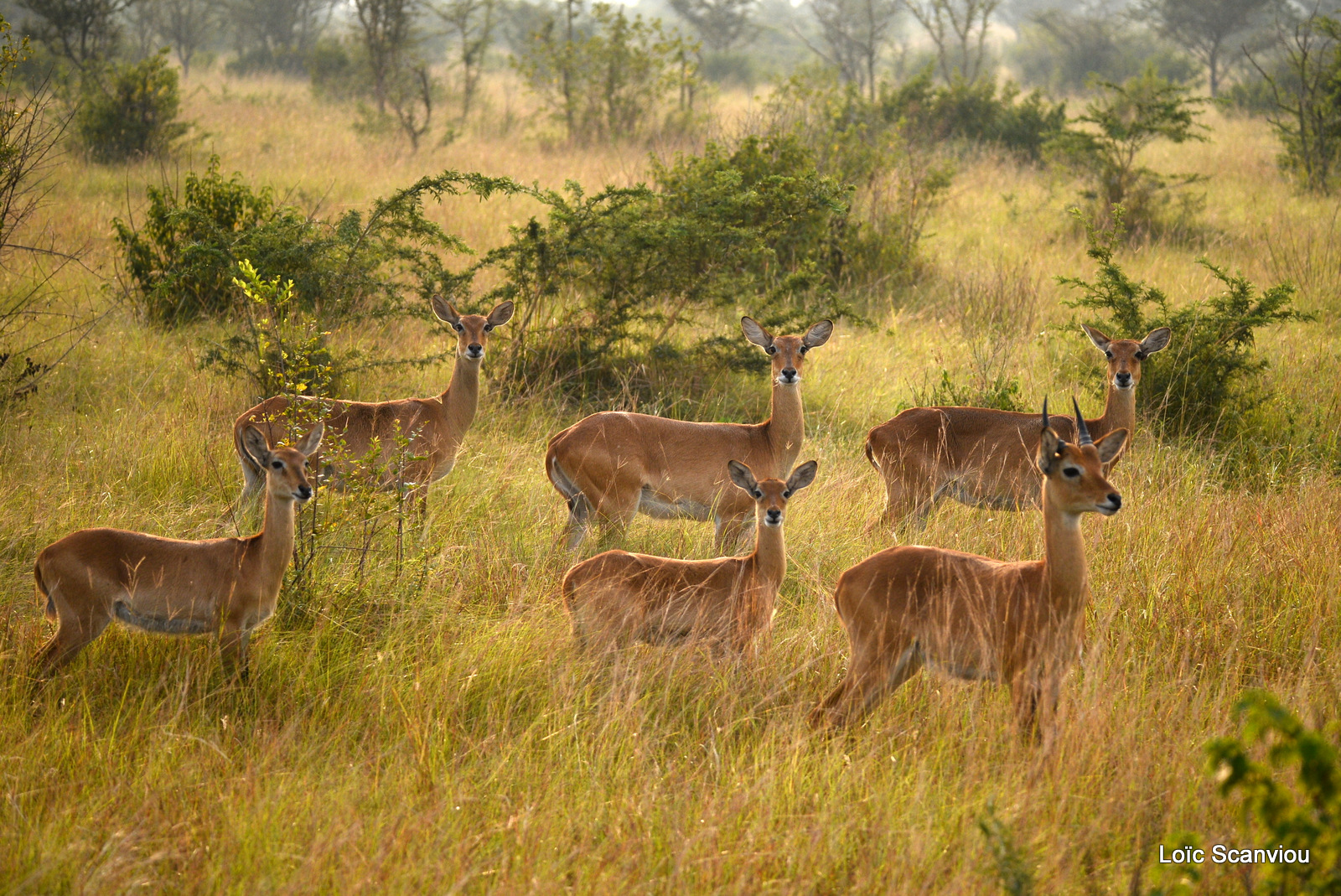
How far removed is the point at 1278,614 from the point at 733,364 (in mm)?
4449

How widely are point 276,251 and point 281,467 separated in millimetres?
3893

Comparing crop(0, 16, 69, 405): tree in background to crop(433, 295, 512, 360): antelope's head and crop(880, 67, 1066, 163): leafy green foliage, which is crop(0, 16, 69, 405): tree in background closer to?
crop(433, 295, 512, 360): antelope's head

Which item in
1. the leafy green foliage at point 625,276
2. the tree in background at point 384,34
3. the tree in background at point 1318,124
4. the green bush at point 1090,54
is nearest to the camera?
the leafy green foliage at point 625,276

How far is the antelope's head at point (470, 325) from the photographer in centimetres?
639

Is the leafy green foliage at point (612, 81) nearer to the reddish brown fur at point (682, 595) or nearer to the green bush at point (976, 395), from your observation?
the green bush at point (976, 395)

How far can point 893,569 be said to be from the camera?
3.78 meters

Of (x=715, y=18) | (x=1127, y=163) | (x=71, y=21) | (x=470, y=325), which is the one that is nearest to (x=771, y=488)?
(x=470, y=325)

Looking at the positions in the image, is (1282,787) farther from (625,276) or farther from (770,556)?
(625,276)

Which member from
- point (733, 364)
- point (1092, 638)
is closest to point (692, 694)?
point (1092, 638)

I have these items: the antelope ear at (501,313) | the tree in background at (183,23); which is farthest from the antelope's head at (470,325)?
the tree in background at (183,23)

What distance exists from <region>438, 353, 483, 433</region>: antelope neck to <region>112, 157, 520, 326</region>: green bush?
1275 mm

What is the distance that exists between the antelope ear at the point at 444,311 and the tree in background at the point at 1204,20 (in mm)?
28879

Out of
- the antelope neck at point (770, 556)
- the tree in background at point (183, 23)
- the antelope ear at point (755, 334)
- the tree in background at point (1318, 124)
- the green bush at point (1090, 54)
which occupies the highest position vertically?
the green bush at point (1090, 54)

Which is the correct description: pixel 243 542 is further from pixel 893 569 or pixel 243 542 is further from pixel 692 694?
pixel 893 569
